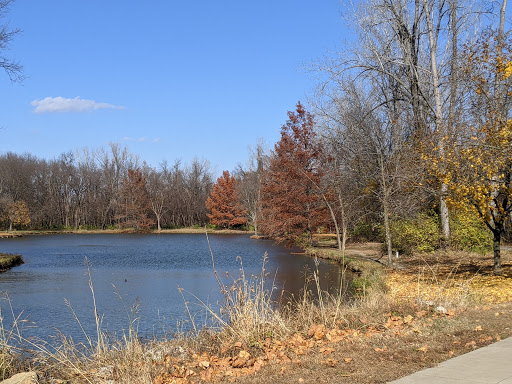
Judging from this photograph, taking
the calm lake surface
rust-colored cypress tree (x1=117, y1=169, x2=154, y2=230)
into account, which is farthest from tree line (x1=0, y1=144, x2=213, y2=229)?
the calm lake surface

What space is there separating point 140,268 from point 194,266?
109 inches

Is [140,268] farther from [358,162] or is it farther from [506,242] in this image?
[506,242]

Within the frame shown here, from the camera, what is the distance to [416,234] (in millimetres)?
22219

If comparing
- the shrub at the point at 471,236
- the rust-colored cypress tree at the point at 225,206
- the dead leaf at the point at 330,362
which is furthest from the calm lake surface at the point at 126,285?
the rust-colored cypress tree at the point at 225,206

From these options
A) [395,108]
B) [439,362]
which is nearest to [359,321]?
[439,362]

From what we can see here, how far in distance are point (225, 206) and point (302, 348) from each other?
59.3m

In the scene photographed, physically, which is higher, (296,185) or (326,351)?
(296,185)

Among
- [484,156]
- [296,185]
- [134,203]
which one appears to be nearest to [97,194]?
[134,203]

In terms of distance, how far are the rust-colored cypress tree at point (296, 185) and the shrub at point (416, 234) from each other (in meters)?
10.1

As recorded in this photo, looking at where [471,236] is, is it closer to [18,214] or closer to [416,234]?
[416,234]

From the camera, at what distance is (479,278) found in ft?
45.9

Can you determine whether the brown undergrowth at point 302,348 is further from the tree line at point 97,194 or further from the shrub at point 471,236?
the tree line at point 97,194

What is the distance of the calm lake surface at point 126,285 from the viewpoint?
1249 centimetres

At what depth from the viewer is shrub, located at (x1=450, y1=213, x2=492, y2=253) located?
21297 mm
